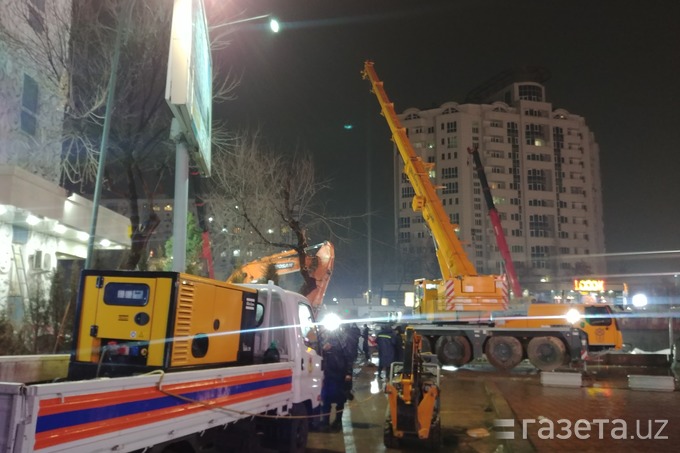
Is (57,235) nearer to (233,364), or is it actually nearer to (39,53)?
(39,53)

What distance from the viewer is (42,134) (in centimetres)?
1457

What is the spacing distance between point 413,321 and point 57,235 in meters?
12.1

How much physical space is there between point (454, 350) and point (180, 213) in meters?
12.3

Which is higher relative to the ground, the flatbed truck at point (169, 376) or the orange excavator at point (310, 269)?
the orange excavator at point (310, 269)

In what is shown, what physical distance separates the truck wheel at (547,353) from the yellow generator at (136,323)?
14.7 m

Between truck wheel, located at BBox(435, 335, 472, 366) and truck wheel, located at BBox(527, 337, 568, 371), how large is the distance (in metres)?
2.01

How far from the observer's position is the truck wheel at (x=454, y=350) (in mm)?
18281

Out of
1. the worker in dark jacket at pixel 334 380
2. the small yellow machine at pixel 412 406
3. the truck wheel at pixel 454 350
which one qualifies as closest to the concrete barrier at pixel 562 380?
the truck wheel at pixel 454 350

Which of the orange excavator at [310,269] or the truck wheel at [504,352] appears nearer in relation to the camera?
the truck wheel at [504,352]

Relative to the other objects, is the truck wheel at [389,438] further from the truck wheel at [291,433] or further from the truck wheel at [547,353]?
the truck wheel at [547,353]

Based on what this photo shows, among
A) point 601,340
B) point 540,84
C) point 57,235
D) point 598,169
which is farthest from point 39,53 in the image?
point 598,169

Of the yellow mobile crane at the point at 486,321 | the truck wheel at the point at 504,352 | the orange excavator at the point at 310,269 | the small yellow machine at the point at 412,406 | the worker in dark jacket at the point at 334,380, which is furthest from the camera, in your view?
the orange excavator at the point at 310,269

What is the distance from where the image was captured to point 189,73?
317 inches

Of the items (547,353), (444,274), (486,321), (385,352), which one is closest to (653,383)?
(547,353)
